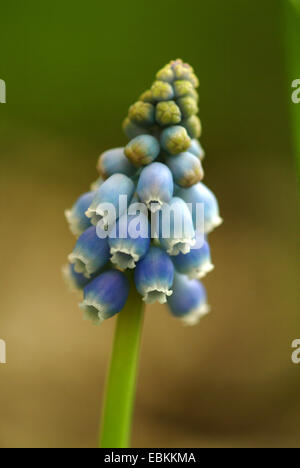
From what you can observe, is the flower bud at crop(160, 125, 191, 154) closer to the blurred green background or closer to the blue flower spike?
the blue flower spike

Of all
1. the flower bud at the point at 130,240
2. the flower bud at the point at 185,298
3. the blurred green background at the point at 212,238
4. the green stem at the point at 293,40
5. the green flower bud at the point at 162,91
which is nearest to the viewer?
the green stem at the point at 293,40

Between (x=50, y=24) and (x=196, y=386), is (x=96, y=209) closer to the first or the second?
(x=196, y=386)

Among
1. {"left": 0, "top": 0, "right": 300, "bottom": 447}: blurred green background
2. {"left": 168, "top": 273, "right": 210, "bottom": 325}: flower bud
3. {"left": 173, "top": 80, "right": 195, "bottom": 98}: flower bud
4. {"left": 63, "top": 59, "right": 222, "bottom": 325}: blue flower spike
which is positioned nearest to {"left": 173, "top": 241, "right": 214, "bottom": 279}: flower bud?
{"left": 63, "top": 59, "right": 222, "bottom": 325}: blue flower spike

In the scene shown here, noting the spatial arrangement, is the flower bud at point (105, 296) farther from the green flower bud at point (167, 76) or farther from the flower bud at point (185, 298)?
the green flower bud at point (167, 76)

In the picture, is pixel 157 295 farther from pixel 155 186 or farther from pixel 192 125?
pixel 192 125

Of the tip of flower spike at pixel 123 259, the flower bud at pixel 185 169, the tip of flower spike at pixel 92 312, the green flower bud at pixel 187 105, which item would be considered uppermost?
the green flower bud at pixel 187 105

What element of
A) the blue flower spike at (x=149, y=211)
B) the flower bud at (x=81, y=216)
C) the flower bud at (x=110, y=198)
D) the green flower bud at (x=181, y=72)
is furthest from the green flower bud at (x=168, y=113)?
the flower bud at (x=81, y=216)

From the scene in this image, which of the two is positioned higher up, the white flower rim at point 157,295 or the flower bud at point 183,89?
the flower bud at point 183,89
